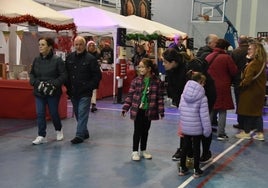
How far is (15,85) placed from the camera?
693cm

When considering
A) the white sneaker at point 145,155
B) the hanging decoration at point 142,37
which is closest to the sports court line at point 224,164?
the white sneaker at point 145,155

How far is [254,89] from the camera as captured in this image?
5645mm

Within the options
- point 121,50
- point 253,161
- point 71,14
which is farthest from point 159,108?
point 71,14

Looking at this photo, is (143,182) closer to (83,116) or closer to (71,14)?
(83,116)

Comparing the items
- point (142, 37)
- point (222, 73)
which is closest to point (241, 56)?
point (222, 73)

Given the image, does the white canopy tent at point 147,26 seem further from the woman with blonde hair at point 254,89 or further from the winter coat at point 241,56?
the woman with blonde hair at point 254,89

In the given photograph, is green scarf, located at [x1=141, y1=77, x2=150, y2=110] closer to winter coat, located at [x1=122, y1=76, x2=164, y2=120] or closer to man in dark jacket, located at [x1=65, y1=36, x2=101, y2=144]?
winter coat, located at [x1=122, y1=76, x2=164, y2=120]

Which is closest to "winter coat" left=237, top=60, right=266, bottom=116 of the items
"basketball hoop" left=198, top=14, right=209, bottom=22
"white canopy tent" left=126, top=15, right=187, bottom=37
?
"white canopy tent" left=126, top=15, right=187, bottom=37

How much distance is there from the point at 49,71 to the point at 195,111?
2.13m

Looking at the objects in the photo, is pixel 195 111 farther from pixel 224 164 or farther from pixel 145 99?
pixel 224 164

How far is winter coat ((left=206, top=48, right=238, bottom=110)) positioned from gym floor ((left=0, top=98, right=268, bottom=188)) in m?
0.57

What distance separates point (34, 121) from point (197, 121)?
365cm

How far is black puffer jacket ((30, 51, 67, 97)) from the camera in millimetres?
5176

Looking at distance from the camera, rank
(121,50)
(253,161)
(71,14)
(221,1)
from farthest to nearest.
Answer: (221,1), (71,14), (121,50), (253,161)
